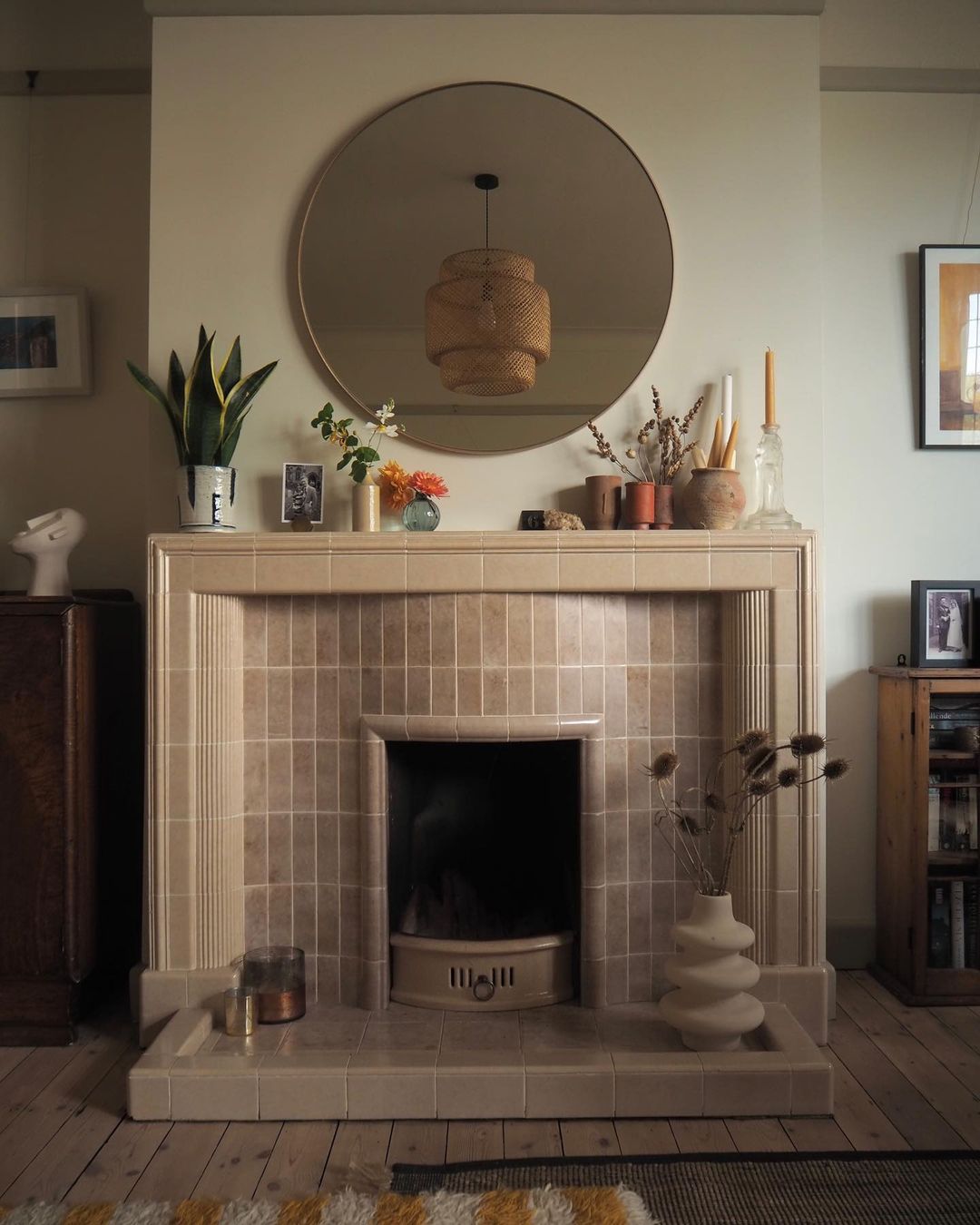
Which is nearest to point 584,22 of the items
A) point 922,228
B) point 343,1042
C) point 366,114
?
point 366,114

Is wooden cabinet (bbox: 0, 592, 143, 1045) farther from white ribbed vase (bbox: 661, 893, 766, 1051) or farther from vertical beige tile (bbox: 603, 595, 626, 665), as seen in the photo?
white ribbed vase (bbox: 661, 893, 766, 1051)

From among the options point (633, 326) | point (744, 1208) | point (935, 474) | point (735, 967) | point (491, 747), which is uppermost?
point (633, 326)

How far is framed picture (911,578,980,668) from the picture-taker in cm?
269

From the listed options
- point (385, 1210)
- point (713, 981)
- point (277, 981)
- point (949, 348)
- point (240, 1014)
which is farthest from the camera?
point (949, 348)

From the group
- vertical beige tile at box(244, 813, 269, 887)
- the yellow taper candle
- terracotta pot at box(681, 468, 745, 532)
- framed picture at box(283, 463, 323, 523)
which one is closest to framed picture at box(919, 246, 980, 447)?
the yellow taper candle

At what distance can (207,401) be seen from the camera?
2350mm

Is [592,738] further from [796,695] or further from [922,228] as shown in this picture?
[922,228]

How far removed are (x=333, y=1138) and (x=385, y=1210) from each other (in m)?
0.29

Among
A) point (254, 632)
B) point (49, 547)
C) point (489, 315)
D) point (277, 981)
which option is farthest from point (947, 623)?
point (49, 547)

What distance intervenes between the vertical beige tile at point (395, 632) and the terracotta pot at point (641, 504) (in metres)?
0.60

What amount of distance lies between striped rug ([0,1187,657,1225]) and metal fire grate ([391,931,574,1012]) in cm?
66

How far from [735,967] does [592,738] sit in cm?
61

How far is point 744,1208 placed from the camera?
1689mm

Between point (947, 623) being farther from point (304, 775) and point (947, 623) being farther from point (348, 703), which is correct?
point (304, 775)
